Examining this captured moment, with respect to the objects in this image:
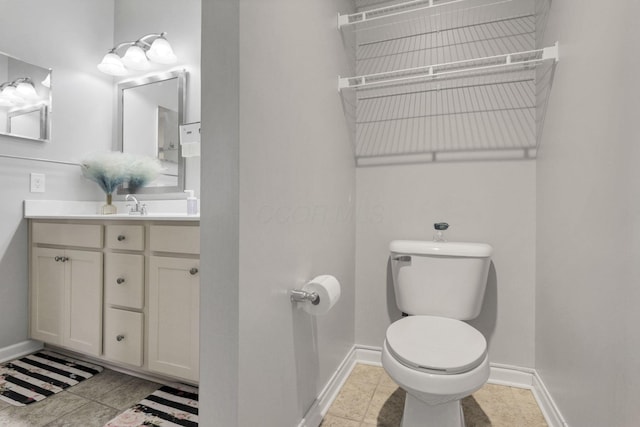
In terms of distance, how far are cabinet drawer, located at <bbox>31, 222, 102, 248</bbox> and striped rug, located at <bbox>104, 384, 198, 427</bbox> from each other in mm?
797

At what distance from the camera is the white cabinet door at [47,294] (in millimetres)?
1803

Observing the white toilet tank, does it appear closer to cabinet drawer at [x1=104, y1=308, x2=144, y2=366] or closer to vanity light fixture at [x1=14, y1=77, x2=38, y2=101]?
cabinet drawer at [x1=104, y1=308, x2=144, y2=366]

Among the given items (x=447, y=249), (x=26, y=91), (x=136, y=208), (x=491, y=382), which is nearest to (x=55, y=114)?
(x=26, y=91)

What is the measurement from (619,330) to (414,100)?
1353mm

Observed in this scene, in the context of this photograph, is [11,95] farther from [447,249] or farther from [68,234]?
[447,249]

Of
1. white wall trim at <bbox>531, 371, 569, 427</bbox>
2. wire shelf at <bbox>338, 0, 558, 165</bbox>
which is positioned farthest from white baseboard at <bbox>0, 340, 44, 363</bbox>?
white wall trim at <bbox>531, 371, 569, 427</bbox>

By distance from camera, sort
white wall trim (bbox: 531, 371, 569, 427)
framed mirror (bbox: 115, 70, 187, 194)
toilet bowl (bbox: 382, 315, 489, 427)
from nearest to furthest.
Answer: toilet bowl (bbox: 382, 315, 489, 427), white wall trim (bbox: 531, 371, 569, 427), framed mirror (bbox: 115, 70, 187, 194)

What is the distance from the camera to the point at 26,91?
1960mm

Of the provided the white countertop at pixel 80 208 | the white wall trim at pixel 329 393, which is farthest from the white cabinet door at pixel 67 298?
the white wall trim at pixel 329 393

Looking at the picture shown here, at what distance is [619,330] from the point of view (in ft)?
2.80

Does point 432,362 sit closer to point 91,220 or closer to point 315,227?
point 315,227

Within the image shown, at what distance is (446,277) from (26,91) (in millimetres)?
2613

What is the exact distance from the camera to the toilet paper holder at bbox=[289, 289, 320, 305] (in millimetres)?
1115

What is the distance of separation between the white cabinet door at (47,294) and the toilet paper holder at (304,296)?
1481mm
